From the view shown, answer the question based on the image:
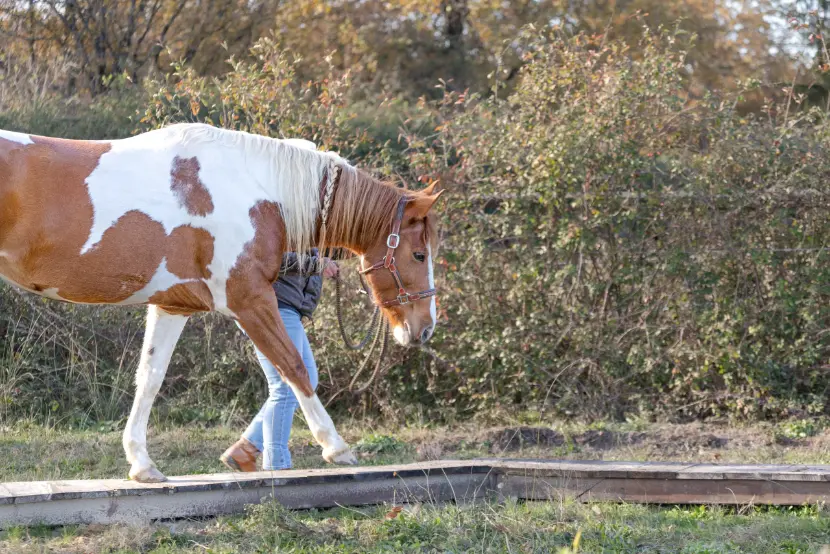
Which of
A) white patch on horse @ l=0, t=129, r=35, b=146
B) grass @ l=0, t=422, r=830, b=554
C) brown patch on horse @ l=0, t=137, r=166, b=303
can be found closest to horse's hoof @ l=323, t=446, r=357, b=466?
grass @ l=0, t=422, r=830, b=554

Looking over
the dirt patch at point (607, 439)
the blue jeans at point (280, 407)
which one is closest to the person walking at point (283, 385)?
the blue jeans at point (280, 407)

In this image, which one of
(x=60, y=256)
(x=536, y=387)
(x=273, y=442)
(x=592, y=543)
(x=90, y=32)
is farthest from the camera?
(x=90, y=32)

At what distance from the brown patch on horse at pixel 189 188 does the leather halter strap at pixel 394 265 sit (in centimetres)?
96

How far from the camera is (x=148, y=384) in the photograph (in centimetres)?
434

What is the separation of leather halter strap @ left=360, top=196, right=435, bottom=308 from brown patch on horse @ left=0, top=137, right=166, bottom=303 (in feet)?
3.80

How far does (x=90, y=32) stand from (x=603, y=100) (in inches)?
331

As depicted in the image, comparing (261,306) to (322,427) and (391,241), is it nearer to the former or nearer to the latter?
(322,427)

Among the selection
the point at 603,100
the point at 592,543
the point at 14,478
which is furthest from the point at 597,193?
the point at 14,478

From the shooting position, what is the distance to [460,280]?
287 inches

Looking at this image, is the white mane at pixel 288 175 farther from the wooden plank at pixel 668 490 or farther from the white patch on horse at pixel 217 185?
the wooden plank at pixel 668 490

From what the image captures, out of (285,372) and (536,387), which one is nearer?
(285,372)

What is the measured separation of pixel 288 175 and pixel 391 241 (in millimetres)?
646

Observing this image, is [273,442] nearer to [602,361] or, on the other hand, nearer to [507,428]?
[507,428]

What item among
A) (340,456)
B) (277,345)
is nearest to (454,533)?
(340,456)
